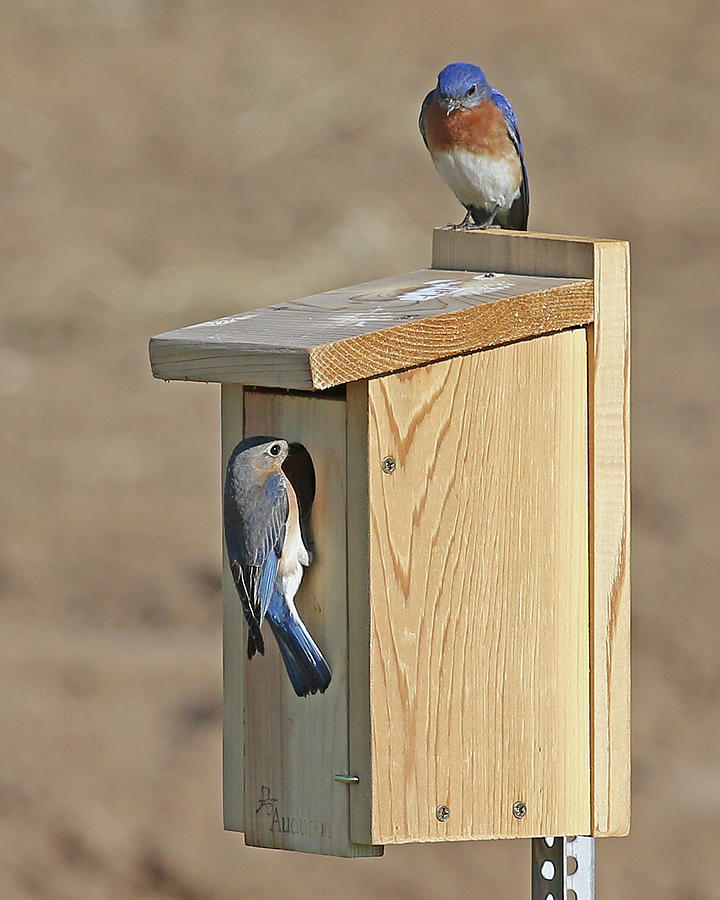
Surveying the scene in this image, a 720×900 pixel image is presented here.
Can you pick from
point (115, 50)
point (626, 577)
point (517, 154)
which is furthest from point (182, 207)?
point (626, 577)

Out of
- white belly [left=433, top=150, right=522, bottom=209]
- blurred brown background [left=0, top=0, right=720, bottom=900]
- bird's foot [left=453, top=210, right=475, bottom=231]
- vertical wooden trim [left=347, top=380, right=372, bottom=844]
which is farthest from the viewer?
blurred brown background [left=0, top=0, right=720, bottom=900]

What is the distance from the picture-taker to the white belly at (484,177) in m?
4.67

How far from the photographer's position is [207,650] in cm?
763

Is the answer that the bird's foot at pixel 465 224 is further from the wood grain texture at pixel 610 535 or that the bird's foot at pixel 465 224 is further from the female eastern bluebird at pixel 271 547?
the female eastern bluebird at pixel 271 547

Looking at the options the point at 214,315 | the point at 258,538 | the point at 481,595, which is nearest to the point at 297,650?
the point at 258,538

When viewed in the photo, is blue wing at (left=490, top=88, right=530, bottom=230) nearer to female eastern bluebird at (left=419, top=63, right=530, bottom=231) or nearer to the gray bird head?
female eastern bluebird at (left=419, top=63, right=530, bottom=231)

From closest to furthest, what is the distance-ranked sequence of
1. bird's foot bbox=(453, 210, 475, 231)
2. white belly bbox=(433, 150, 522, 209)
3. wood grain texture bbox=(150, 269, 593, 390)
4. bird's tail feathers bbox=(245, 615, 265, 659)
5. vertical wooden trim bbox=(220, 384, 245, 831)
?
wood grain texture bbox=(150, 269, 593, 390), bird's tail feathers bbox=(245, 615, 265, 659), vertical wooden trim bbox=(220, 384, 245, 831), bird's foot bbox=(453, 210, 475, 231), white belly bbox=(433, 150, 522, 209)

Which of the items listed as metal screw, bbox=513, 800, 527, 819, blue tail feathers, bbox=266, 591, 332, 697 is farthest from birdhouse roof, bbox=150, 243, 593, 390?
metal screw, bbox=513, 800, 527, 819

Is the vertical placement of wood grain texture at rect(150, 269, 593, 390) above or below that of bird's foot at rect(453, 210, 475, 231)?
below

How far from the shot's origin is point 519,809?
11.4ft

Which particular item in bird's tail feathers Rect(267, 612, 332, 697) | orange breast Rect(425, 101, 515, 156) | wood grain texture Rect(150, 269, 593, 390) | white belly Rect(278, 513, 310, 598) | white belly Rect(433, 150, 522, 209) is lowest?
bird's tail feathers Rect(267, 612, 332, 697)

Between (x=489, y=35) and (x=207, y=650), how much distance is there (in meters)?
5.86

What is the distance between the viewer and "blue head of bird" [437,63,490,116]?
184 inches

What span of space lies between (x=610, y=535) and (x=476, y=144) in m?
1.47
